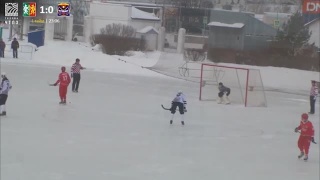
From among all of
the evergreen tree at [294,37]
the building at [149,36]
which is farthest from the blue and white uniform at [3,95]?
the building at [149,36]

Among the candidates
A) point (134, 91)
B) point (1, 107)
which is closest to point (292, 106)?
point (134, 91)

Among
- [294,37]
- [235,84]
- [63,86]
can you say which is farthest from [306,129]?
[294,37]

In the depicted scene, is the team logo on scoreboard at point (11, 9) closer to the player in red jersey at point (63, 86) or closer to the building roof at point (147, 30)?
the player in red jersey at point (63, 86)

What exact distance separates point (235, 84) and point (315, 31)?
5.66 metres

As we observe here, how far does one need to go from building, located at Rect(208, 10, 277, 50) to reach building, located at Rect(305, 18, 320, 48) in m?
1.60

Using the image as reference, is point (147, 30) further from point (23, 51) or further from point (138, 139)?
point (138, 139)

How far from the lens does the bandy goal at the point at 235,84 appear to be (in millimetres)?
14055

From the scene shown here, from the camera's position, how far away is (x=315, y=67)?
1927cm

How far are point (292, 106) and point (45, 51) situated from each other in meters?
9.91

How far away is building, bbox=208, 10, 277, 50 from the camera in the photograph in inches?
628

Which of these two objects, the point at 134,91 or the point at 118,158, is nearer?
the point at 118,158

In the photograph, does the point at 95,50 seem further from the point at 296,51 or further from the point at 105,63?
the point at 296,51

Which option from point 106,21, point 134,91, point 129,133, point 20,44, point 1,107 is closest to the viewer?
point 129,133

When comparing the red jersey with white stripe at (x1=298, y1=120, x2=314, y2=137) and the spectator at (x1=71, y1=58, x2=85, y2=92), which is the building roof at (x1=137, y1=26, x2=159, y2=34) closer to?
the spectator at (x1=71, y1=58, x2=85, y2=92)
